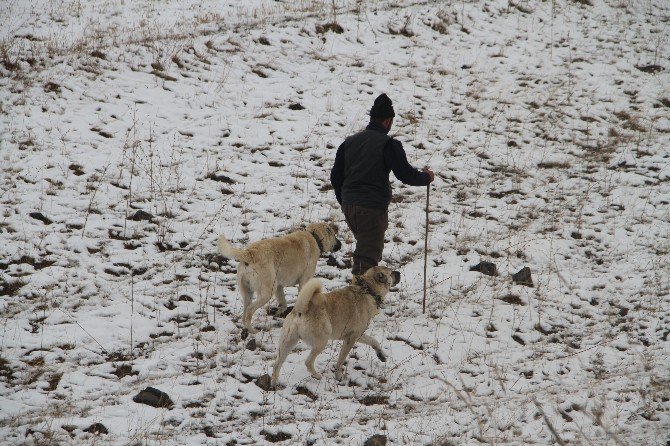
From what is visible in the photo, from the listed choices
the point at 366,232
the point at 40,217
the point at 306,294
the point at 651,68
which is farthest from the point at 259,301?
the point at 651,68

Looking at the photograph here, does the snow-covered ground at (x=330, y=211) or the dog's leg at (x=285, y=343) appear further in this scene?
the dog's leg at (x=285, y=343)

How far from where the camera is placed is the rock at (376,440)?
197 inches

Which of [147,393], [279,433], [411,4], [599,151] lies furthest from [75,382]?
[411,4]

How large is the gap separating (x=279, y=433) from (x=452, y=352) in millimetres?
2499

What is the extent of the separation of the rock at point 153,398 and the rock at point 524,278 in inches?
201

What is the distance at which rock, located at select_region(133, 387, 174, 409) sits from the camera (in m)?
5.44

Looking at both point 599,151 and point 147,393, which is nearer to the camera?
point 147,393

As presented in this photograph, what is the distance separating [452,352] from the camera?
22.1 feet

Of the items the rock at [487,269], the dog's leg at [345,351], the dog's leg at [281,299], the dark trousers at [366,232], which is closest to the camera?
the dog's leg at [345,351]

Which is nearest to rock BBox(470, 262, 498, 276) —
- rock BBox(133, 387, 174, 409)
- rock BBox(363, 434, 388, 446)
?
rock BBox(363, 434, 388, 446)

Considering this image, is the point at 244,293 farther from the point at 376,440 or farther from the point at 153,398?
the point at 376,440

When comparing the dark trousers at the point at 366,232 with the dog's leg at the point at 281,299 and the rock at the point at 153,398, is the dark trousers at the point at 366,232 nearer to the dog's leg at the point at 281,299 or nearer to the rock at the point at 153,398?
the dog's leg at the point at 281,299

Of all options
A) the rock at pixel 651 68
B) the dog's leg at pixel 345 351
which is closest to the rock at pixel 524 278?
the dog's leg at pixel 345 351

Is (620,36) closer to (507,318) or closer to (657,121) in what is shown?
(657,121)
